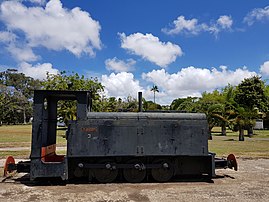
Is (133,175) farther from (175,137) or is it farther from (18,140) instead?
(18,140)

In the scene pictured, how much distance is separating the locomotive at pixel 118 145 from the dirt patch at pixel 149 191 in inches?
16.8

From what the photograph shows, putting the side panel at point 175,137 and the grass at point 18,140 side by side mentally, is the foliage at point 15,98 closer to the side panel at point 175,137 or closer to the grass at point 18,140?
the grass at point 18,140

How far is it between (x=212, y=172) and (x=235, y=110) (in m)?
25.0

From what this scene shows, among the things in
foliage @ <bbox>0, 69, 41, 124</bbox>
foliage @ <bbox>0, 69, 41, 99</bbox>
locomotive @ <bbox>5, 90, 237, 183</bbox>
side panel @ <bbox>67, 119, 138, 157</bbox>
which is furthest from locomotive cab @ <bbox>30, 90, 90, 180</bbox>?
foliage @ <bbox>0, 69, 41, 99</bbox>

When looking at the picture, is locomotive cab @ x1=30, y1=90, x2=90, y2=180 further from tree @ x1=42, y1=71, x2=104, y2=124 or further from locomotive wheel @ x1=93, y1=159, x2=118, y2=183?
tree @ x1=42, y1=71, x2=104, y2=124

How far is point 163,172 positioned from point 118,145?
1.77 meters

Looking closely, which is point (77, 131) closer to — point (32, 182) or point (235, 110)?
point (32, 182)

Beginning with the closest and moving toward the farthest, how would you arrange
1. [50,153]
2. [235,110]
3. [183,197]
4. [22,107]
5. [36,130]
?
1. [183,197]
2. [36,130]
3. [50,153]
4. [235,110]
5. [22,107]

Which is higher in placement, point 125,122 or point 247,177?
point 125,122

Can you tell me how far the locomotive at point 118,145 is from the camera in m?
8.82

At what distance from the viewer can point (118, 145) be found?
898 cm

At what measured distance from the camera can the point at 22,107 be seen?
80.9m

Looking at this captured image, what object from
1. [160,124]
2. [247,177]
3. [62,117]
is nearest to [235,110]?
[62,117]

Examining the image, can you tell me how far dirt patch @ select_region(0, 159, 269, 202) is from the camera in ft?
24.1
